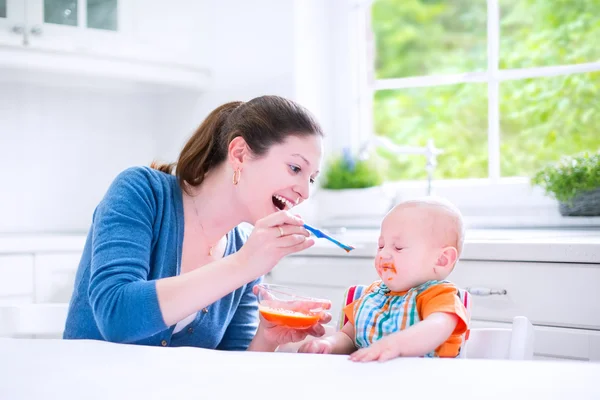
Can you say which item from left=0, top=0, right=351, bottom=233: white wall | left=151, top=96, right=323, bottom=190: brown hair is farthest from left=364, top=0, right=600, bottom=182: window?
left=151, top=96, right=323, bottom=190: brown hair

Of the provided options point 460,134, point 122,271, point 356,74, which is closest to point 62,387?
point 122,271

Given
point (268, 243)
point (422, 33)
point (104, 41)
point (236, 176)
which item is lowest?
point (268, 243)

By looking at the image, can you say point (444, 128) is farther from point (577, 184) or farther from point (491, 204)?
point (577, 184)

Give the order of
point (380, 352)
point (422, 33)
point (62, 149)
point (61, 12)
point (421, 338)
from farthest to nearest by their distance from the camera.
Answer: point (422, 33) < point (62, 149) < point (61, 12) < point (421, 338) < point (380, 352)

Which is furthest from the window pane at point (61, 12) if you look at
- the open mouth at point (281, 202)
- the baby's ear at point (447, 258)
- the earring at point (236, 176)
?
the baby's ear at point (447, 258)

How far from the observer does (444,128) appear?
3.65 metres

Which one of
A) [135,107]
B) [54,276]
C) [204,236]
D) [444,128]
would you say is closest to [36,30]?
[135,107]

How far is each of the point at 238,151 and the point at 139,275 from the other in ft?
1.23

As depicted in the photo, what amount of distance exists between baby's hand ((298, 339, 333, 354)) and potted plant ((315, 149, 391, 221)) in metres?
1.43

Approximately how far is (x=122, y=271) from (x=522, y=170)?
217cm

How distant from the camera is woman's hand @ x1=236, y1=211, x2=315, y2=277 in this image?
3.73 ft

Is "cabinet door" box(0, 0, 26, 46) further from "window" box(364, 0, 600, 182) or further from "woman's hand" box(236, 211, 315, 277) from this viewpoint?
"woman's hand" box(236, 211, 315, 277)

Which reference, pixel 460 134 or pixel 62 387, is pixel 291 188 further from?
pixel 460 134

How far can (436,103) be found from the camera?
3.55m
